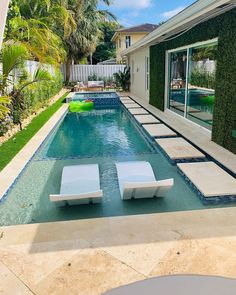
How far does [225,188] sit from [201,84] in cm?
545

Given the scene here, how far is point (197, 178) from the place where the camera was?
5273mm

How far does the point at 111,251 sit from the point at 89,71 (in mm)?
25768

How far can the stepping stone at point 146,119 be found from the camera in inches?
415

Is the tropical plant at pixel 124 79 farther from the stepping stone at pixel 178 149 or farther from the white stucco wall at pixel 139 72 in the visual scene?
the stepping stone at pixel 178 149

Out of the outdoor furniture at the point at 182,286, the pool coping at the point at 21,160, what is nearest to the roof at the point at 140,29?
the pool coping at the point at 21,160

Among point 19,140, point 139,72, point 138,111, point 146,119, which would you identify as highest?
point 139,72

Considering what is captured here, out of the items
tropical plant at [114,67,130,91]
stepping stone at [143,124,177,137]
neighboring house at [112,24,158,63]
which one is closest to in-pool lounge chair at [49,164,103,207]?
stepping stone at [143,124,177,137]

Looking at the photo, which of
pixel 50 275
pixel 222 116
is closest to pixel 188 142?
pixel 222 116

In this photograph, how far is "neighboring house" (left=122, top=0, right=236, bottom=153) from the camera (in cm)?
652

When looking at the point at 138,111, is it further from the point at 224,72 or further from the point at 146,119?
the point at 224,72

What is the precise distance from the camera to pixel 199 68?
925cm

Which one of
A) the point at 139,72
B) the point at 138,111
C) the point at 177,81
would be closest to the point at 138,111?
the point at 138,111

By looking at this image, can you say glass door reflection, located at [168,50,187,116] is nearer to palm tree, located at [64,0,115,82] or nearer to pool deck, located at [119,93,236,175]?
pool deck, located at [119,93,236,175]

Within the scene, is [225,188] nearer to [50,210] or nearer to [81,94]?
[50,210]
